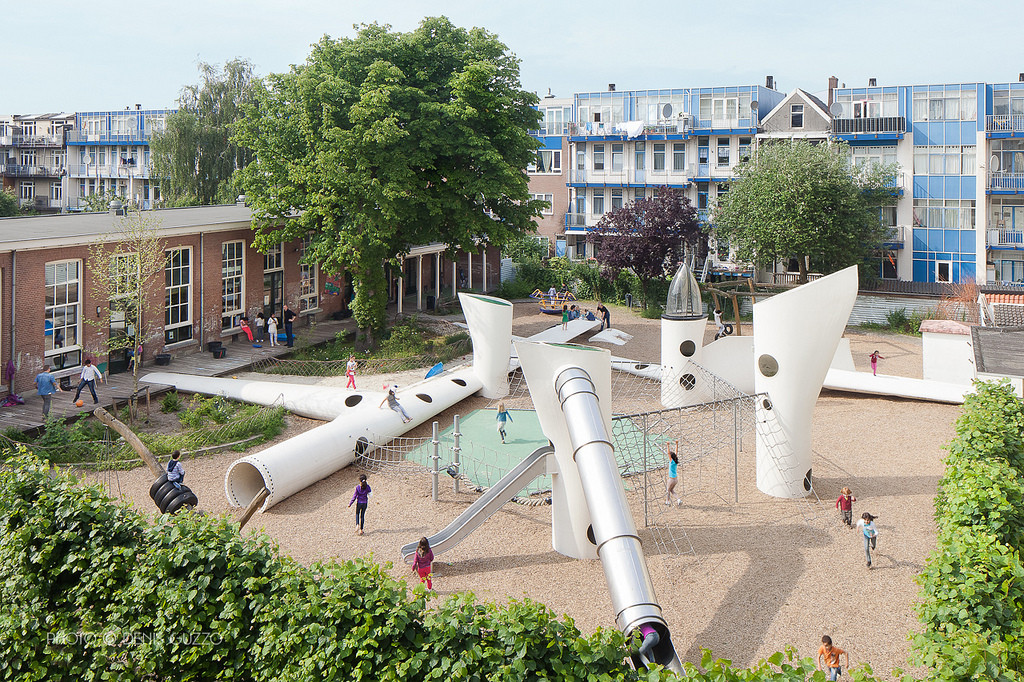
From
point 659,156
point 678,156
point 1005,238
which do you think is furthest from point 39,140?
point 1005,238

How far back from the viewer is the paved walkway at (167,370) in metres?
22.1

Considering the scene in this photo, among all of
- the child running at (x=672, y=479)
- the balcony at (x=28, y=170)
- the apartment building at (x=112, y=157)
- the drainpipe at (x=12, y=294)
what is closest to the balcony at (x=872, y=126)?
the child running at (x=672, y=479)

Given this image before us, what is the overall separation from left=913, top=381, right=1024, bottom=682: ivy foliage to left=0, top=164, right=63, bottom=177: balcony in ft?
238

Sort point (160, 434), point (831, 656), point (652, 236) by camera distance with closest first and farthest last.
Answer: point (831, 656)
point (160, 434)
point (652, 236)

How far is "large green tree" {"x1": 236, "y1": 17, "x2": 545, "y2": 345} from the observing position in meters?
29.1

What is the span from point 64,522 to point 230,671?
341cm

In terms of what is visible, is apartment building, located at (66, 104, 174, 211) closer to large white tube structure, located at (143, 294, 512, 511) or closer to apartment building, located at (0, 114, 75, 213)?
apartment building, located at (0, 114, 75, 213)

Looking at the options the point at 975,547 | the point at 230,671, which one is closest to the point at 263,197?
the point at 230,671

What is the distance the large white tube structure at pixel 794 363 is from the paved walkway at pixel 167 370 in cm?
1671

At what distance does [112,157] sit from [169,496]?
2388 inches

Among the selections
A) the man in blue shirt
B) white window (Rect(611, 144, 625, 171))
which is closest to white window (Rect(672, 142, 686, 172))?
white window (Rect(611, 144, 625, 171))

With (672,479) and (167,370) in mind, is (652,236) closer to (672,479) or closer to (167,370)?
(167,370)

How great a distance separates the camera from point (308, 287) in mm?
36094

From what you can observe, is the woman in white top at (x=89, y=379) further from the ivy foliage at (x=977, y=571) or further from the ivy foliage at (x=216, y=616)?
the ivy foliage at (x=977, y=571)
